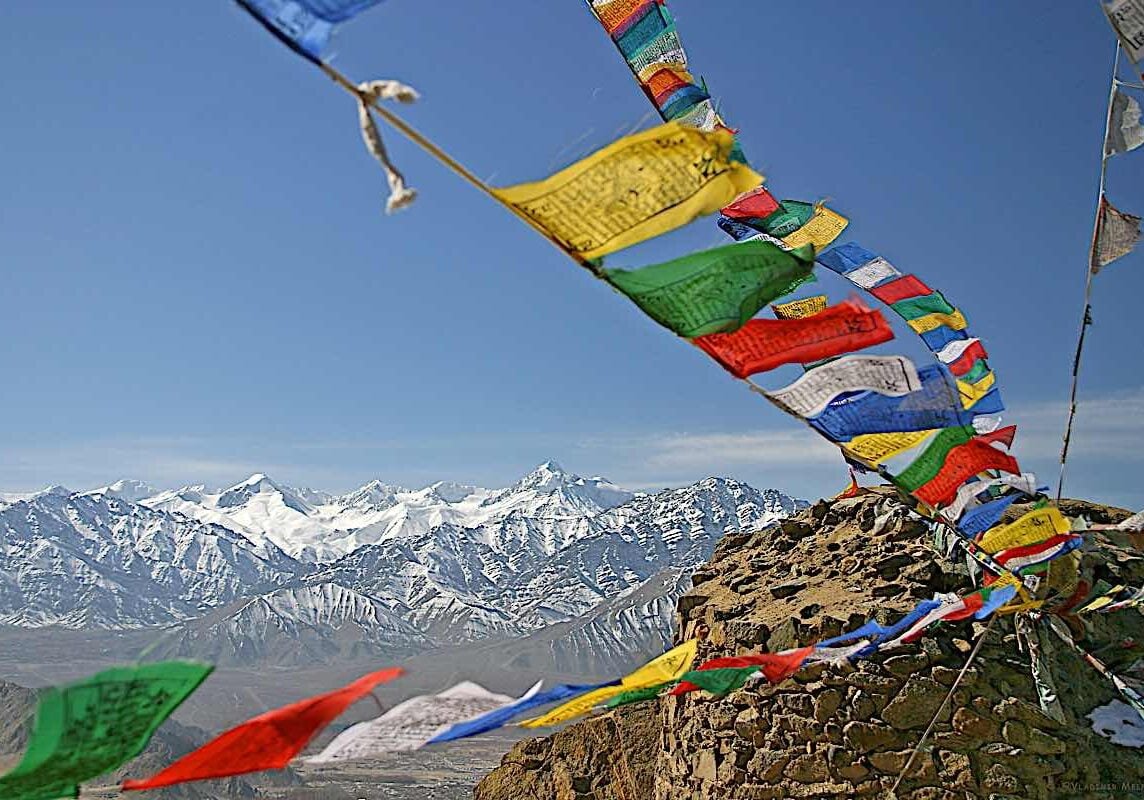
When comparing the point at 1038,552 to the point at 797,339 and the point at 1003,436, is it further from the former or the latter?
the point at 797,339

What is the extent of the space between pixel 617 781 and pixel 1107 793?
633 centimetres

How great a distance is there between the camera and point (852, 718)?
7934 mm

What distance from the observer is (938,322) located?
347 inches

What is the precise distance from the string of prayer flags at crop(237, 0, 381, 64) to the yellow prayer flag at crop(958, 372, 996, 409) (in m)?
6.43

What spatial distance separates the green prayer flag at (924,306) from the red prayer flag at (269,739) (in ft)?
19.9

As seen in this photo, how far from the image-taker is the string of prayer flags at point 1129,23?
5.05m

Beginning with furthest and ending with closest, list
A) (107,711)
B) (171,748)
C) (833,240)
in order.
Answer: (171,748) < (833,240) < (107,711)

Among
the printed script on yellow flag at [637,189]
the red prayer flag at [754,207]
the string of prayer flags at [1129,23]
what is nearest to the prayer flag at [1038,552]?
the string of prayer flags at [1129,23]

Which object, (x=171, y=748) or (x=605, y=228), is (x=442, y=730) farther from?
(x=171, y=748)

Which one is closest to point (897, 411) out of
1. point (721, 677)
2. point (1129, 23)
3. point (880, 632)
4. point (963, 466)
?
point (963, 466)

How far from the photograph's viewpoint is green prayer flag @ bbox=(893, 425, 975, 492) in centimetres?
599

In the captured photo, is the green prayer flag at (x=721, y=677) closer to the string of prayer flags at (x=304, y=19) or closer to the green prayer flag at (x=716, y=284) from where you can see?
the green prayer flag at (x=716, y=284)

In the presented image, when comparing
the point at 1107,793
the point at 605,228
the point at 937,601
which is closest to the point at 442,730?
the point at 605,228

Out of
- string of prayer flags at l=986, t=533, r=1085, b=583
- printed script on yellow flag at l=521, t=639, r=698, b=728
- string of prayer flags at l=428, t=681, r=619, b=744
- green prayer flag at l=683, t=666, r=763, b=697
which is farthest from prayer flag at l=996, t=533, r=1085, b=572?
string of prayer flags at l=428, t=681, r=619, b=744
